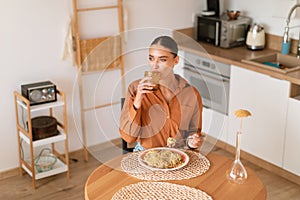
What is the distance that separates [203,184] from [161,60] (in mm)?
563

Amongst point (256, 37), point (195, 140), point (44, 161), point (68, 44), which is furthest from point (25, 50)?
point (256, 37)

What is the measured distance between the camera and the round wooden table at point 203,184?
186 cm

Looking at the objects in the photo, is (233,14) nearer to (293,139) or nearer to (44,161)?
(293,139)

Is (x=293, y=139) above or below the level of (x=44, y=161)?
Answer: above

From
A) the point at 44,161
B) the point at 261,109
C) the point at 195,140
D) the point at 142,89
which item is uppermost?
the point at 142,89

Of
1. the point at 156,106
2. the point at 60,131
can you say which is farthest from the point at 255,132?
the point at 156,106

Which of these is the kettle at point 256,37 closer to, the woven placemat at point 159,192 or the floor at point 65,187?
the floor at point 65,187

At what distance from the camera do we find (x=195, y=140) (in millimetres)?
2088

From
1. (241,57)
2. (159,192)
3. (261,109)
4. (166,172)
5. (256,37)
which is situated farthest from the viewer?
(256,37)

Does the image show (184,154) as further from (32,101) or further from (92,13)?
(92,13)

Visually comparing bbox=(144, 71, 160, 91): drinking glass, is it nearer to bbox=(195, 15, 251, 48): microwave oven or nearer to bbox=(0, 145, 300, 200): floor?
bbox=(0, 145, 300, 200): floor

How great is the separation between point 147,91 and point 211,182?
485 mm

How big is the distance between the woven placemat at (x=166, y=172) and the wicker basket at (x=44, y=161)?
4.86 feet

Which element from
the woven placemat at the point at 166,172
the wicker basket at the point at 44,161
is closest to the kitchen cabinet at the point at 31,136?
the wicker basket at the point at 44,161
